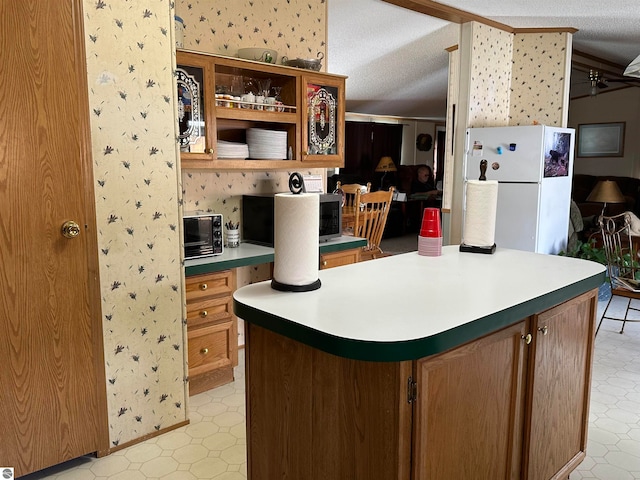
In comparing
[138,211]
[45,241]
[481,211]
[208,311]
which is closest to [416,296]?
[481,211]

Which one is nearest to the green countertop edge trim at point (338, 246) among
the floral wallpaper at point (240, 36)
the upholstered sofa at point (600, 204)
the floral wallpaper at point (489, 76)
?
the floral wallpaper at point (240, 36)

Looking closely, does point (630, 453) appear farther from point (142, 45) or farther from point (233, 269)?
point (142, 45)

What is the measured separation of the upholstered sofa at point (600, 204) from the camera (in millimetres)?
7129

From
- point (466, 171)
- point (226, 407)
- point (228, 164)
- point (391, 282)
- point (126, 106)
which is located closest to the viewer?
point (391, 282)

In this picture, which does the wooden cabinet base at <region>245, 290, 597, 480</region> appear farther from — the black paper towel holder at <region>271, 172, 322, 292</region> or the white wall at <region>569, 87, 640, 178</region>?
the white wall at <region>569, 87, 640, 178</region>

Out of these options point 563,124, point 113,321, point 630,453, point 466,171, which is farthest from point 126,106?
point 563,124

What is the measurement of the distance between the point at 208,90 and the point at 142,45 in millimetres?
596

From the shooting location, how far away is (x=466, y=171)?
4.97m

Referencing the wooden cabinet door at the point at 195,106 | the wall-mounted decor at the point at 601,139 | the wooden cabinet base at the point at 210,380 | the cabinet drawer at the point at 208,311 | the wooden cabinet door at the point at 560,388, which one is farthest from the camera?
the wall-mounted decor at the point at 601,139

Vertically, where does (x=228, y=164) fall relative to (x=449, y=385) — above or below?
above

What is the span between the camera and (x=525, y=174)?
15.4 ft

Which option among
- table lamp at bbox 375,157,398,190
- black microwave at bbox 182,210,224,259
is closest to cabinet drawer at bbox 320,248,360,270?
black microwave at bbox 182,210,224,259

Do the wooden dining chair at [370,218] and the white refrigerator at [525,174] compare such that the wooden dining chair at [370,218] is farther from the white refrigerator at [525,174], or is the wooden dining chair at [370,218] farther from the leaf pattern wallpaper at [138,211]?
the leaf pattern wallpaper at [138,211]

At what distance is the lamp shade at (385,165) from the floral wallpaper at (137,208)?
295 inches
